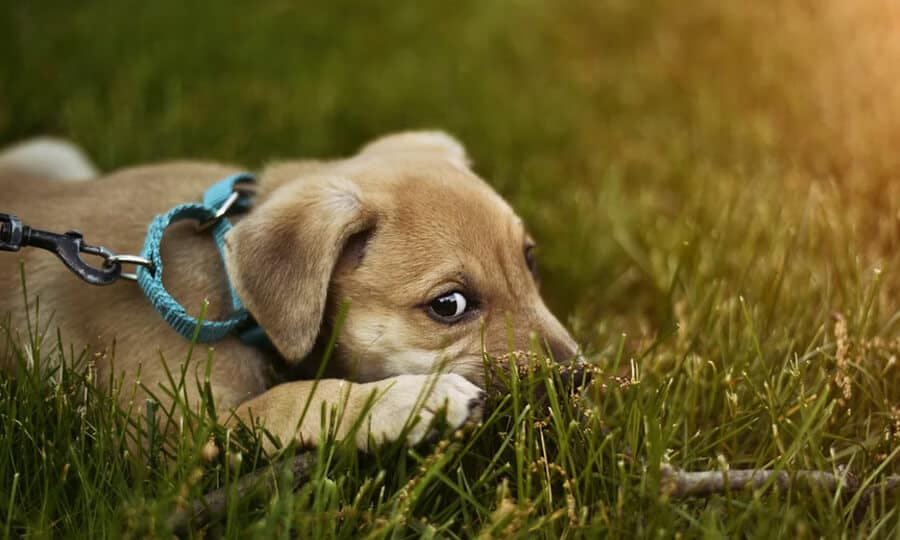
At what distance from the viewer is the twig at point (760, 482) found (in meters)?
2.33

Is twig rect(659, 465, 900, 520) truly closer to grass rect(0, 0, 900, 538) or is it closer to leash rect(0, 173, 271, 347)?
grass rect(0, 0, 900, 538)

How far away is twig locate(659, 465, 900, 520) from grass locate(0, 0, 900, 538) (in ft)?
0.11

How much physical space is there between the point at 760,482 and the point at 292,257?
1.52m

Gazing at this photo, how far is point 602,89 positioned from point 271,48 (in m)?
2.44

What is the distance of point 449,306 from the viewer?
300 cm

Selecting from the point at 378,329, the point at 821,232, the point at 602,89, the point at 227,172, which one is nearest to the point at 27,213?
the point at 227,172

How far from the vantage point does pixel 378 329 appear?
298 cm

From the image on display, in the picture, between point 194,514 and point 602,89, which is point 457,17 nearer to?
point 602,89

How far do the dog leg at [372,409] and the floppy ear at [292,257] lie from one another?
0.73 feet

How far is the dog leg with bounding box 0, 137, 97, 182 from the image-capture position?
177 inches

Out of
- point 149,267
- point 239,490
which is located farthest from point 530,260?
point 239,490

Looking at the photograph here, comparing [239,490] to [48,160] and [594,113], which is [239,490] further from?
[594,113]

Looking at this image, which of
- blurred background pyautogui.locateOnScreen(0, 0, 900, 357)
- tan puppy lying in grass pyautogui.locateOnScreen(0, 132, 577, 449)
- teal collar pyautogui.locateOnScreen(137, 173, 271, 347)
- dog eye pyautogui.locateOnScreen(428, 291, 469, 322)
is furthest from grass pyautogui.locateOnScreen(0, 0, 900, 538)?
dog eye pyautogui.locateOnScreen(428, 291, 469, 322)

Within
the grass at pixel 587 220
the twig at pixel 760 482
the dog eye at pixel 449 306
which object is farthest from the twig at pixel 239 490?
the twig at pixel 760 482
